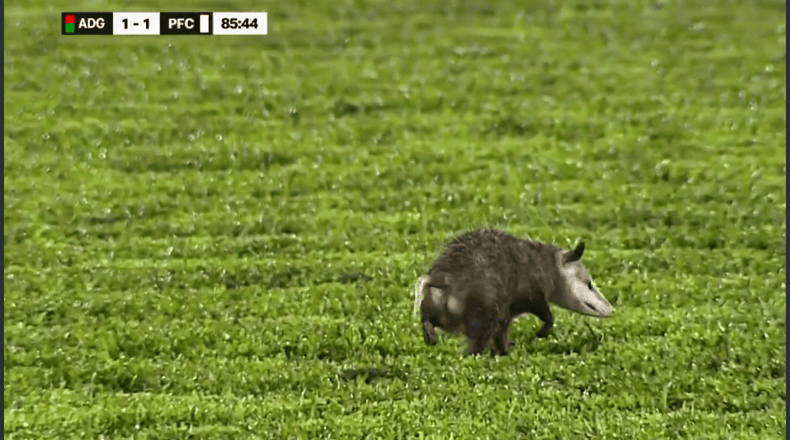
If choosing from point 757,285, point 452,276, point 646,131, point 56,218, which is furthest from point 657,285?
point 56,218

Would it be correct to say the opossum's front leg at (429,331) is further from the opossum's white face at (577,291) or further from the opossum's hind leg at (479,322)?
the opossum's white face at (577,291)

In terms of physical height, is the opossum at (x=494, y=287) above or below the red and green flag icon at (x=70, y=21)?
Result: below

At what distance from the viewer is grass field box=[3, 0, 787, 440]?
9656mm

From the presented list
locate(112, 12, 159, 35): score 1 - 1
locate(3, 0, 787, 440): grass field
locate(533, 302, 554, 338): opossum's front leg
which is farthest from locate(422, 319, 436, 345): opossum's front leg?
locate(112, 12, 159, 35): score 1 - 1

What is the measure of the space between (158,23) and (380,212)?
10.5 ft

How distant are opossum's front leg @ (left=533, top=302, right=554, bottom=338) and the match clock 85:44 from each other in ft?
15.7

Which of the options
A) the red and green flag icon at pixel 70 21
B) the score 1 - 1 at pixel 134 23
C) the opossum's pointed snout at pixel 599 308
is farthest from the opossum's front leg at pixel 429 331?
the red and green flag icon at pixel 70 21

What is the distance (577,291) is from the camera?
1016cm

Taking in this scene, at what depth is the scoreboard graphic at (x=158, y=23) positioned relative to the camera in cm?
1261

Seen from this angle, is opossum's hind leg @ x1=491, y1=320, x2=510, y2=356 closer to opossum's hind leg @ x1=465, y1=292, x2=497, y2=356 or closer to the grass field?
opossum's hind leg @ x1=465, y1=292, x2=497, y2=356

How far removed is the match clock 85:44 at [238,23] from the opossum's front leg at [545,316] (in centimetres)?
477

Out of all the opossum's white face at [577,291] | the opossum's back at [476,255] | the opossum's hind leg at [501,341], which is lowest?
the opossum's hind leg at [501,341]

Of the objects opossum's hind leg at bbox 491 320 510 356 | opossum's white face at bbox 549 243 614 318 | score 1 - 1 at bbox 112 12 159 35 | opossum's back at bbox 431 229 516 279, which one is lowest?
opossum's hind leg at bbox 491 320 510 356

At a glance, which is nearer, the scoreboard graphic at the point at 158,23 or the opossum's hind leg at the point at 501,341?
the opossum's hind leg at the point at 501,341
